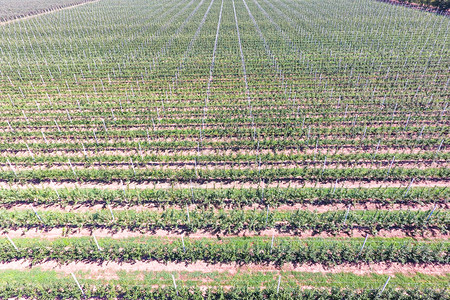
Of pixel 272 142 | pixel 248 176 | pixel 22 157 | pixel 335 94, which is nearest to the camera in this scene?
pixel 248 176

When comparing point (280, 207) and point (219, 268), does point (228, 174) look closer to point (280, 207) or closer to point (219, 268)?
point (280, 207)

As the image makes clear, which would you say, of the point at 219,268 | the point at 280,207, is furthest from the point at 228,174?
the point at 219,268

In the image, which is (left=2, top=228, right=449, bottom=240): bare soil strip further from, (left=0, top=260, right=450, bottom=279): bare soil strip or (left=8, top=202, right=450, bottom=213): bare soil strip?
(left=0, top=260, right=450, bottom=279): bare soil strip

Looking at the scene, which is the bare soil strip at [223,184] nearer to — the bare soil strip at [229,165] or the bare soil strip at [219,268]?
the bare soil strip at [229,165]

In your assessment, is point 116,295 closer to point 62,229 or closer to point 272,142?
point 62,229

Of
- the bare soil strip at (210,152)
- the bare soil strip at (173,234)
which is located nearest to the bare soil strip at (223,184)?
the bare soil strip at (210,152)

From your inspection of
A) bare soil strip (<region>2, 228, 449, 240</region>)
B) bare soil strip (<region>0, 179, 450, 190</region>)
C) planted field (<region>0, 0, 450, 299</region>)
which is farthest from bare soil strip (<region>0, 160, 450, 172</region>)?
bare soil strip (<region>2, 228, 449, 240</region>)

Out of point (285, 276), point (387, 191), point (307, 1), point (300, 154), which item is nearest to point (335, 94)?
point (300, 154)
